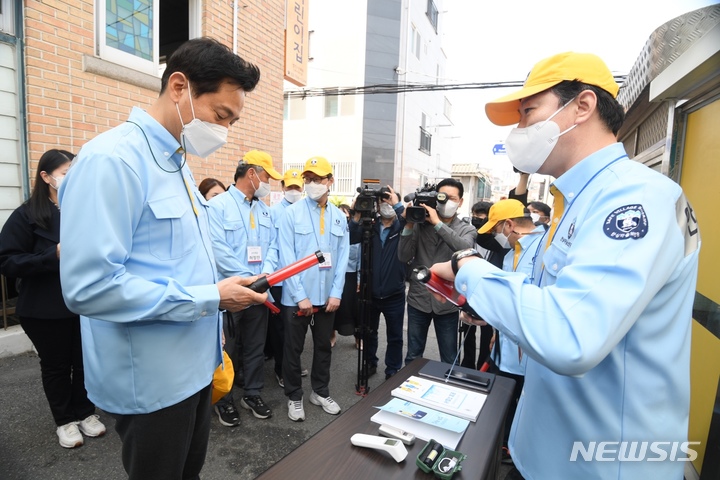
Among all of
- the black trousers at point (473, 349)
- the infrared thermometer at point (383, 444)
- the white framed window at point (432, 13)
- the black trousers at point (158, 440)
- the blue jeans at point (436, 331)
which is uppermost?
the white framed window at point (432, 13)

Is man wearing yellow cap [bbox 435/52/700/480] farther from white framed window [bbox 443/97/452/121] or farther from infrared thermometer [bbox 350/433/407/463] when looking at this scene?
white framed window [bbox 443/97/452/121]

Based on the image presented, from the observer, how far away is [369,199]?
3.58m

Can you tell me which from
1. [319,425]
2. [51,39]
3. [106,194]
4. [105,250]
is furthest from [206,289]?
[51,39]

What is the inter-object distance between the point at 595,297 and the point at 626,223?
202 mm

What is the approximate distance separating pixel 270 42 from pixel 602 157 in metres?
6.99

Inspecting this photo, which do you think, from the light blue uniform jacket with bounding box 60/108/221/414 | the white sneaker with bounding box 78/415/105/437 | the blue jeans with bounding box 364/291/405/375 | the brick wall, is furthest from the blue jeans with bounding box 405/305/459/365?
the brick wall

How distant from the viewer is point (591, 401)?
1.02 metres

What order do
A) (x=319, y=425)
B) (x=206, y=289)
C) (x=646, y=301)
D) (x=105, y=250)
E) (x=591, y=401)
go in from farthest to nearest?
(x=319, y=425)
(x=206, y=289)
(x=105, y=250)
(x=591, y=401)
(x=646, y=301)

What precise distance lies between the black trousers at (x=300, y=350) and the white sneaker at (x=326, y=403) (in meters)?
0.05

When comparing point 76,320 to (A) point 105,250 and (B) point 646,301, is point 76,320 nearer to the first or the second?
(A) point 105,250

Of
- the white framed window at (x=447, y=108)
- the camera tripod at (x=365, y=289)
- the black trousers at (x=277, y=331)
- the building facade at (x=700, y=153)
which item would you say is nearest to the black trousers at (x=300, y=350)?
the camera tripod at (x=365, y=289)

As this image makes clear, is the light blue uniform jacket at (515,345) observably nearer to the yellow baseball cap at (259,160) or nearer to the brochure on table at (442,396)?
the brochure on table at (442,396)

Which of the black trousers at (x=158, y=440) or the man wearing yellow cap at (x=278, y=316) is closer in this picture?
the black trousers at (x=158, y=440)

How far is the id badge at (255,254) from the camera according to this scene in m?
3.58
